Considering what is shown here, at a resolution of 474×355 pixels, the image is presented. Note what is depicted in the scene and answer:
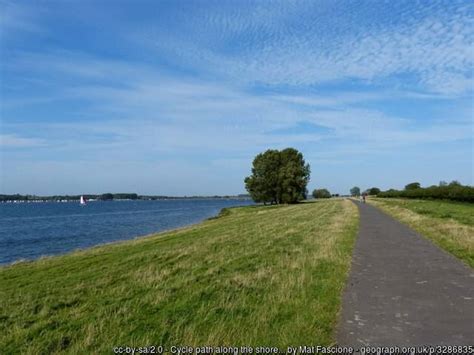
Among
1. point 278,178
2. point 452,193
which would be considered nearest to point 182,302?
point 452,193

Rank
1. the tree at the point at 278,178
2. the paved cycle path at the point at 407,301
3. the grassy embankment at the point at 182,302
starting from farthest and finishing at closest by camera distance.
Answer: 1. the tree at the point at 278,178
2. the grassy embankment at the point at 182,302
3. the paved cycle path at the point at 407,301

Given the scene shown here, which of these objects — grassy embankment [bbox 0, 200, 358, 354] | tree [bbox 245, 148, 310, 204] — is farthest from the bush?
grassy embankment [bbox 0, 200, 358, 354]

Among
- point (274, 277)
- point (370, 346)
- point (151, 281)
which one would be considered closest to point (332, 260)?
point (274, 277)

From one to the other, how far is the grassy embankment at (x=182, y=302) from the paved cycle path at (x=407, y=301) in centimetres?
40

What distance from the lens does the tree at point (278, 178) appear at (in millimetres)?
86562

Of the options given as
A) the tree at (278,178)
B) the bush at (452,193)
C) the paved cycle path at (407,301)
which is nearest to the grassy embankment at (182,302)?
the paved cycle path at (407,301)

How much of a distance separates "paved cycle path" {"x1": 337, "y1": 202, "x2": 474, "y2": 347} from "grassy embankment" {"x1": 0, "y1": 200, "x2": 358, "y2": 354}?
40cm

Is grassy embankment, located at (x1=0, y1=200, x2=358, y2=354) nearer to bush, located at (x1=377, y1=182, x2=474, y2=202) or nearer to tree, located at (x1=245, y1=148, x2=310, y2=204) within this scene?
bush, located at (x1=377, y1=182, x2=474, y2=202)

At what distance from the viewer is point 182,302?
8.71 meters

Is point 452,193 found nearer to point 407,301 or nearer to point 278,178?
point 278,178

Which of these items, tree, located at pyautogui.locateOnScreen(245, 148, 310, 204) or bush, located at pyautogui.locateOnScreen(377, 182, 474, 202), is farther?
tree, located at pyautogui.locateOnScreen(245, 148, 310, 204)

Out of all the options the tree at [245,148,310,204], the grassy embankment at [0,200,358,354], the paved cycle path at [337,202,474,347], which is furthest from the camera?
the tree at [245,148,310,204]

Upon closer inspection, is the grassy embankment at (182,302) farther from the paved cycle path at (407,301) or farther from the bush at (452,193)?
the bush at (452,193)

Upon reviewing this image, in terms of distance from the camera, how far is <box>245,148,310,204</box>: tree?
284 ft
